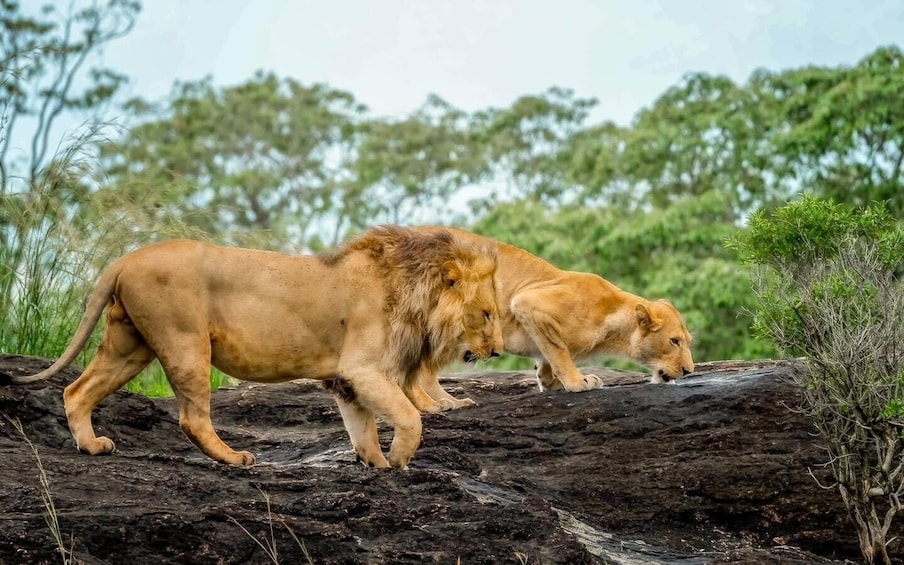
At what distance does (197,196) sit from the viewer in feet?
102

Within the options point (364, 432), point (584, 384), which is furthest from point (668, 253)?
point (364, 432)

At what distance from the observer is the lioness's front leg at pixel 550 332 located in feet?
26.1

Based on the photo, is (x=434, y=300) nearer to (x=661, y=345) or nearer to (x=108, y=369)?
(x=108, y=369)

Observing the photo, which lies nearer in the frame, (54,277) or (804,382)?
(804,382)

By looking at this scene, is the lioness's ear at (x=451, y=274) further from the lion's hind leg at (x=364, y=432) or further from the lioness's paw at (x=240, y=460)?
the lioness's paw at (x=240, y=460)

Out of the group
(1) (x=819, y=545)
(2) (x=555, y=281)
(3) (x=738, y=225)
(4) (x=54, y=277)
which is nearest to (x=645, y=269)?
(3) (x=738, y=225)

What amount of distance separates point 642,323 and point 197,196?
24.3 meters

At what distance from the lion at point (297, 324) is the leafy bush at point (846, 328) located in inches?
52.3

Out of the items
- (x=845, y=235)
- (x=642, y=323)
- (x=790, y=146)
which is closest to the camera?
(x=845, y=235)

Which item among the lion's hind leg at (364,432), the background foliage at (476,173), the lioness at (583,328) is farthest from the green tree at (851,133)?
the lion's hind leg at (364,432)

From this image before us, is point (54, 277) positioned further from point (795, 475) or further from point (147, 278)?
point (795, 475)

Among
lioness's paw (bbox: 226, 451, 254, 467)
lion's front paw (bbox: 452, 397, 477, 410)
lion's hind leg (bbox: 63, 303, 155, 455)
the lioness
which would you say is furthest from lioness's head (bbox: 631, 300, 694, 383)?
lion's hind leg (bbox: 63, 303, 155, 455)

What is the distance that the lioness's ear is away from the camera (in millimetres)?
5877

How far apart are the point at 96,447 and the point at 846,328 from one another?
3.31 metres
